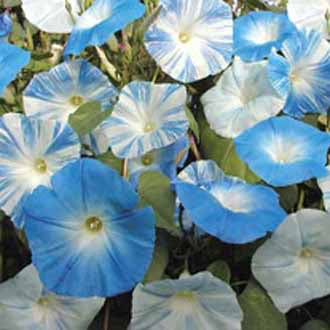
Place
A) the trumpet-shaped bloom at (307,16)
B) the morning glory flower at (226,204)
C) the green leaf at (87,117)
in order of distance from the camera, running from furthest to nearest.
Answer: the trumpet-shaped bloom at (307,16) < the green leaf at (87,117) < the morning glory flower at (226,204)

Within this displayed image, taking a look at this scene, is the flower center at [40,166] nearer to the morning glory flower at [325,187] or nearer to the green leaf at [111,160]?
the green leaf at [111,160]

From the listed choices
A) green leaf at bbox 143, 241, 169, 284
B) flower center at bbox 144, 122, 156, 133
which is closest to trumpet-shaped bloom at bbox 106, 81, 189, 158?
flower center at bbox 144, 122, 156, 133

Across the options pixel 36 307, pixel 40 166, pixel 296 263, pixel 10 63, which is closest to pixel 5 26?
pixel 10 63

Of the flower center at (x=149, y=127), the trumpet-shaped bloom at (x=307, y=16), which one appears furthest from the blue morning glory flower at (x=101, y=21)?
the trumpet-shaped bloom at (x=307, y=16)

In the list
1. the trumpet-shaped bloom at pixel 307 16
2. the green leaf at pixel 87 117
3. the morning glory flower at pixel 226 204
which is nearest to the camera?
the morning glory flower at pixel 226 204

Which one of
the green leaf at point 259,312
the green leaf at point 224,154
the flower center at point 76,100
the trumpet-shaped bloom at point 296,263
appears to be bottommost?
the green leaf at point 259,312

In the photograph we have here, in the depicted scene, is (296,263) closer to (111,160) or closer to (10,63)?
(111,160)
